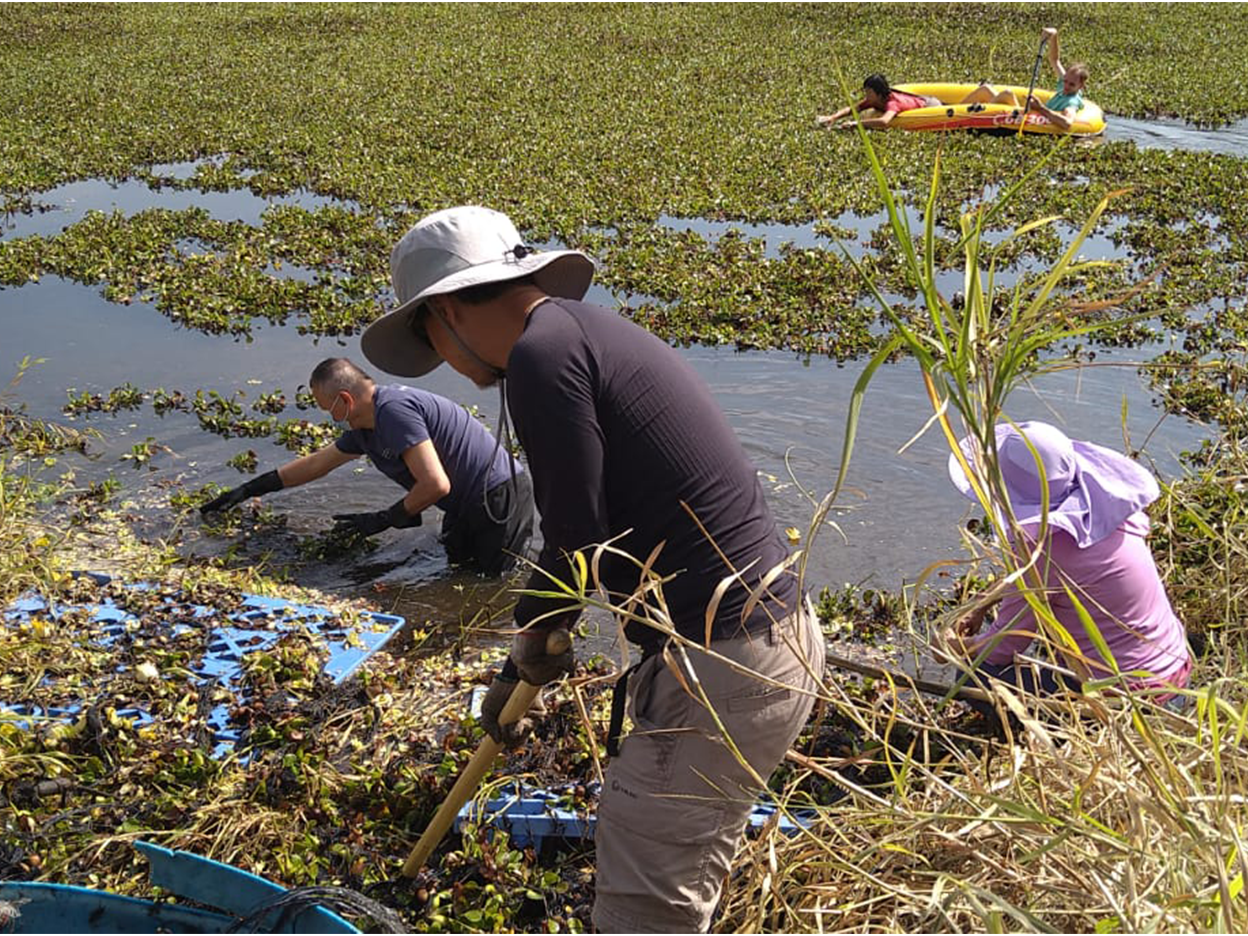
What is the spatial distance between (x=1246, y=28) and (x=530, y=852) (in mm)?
25205

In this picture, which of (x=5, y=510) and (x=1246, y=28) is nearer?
(x=5, y=510)

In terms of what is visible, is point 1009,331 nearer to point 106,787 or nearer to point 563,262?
point 563,262

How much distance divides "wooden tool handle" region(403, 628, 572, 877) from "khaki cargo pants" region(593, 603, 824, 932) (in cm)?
18

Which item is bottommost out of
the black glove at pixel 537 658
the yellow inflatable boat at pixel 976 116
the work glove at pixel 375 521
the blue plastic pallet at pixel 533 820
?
the work glove at pixel 375 521

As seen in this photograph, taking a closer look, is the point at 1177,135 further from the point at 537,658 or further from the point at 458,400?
the point at 537,658

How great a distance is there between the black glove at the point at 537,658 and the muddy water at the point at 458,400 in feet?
7.74

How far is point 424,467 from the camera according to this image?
5.00 metres

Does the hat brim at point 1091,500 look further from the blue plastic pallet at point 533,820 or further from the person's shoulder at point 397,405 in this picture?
the person's shoulder at point 397,405

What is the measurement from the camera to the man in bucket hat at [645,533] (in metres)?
2.12

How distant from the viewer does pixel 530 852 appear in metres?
3.10

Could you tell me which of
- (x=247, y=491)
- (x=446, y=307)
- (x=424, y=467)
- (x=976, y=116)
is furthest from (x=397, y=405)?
(x=976, y=116)

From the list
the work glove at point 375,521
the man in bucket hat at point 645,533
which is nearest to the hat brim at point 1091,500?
the man in bucket hat at point 645,533

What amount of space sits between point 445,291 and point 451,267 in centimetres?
11

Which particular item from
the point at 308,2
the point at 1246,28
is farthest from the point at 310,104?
the point at 1246,28
